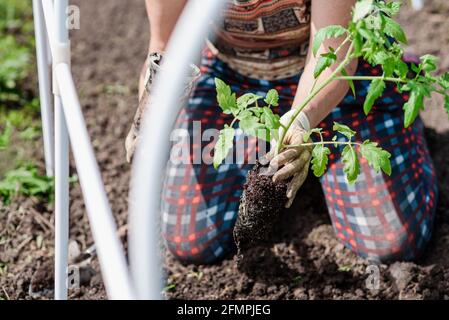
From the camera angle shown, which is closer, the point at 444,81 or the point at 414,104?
the point at 414,104

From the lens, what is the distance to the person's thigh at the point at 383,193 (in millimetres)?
1867

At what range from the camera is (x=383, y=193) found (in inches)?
74.1

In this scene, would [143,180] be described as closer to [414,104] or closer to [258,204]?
[414,104]

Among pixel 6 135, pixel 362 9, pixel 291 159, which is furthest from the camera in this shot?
pixel 6 135

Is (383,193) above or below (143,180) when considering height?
below

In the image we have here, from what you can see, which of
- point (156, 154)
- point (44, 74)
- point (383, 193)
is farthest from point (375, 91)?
point (44, 74)

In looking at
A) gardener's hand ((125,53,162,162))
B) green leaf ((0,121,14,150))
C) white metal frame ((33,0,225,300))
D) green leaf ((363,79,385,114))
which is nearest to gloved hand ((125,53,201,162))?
gardener's hand ((125,53,162,162))

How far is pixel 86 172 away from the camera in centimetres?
106

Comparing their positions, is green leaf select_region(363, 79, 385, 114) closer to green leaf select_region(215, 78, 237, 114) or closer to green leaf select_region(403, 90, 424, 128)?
green leaf select_region(403, 90, 424, 128)

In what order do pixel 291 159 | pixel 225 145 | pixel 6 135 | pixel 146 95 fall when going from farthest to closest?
pixel 6 135, pixel 146 95, pixel 291 159, pixel 225 145

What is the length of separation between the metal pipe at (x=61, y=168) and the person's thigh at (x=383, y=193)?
802mm

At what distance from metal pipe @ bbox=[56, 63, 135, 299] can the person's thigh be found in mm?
933

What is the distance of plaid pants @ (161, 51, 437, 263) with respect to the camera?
1.88 meters

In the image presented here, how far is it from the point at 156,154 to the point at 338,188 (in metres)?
1.02
